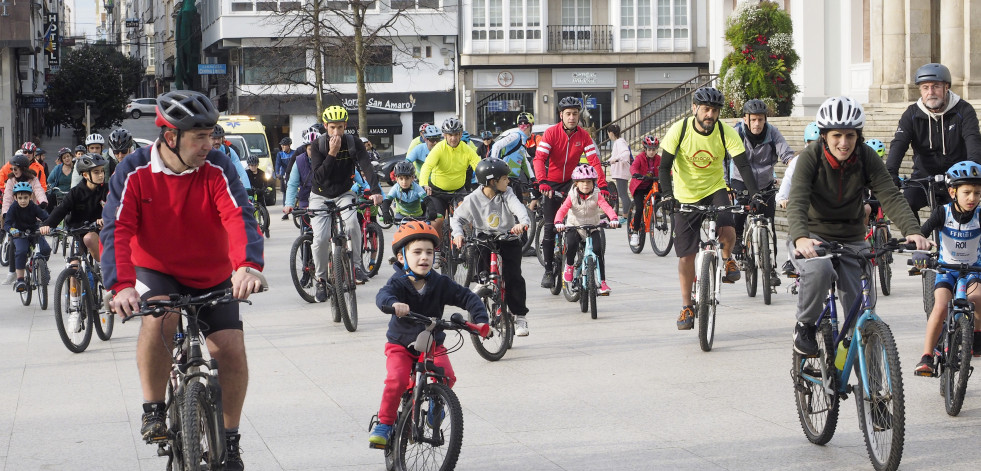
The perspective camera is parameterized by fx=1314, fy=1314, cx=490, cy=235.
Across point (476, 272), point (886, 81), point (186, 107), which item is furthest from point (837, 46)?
point (186, 107)

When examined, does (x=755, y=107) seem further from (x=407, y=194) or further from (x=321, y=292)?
(x=407, y=194)

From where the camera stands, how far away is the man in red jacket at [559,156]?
13.3 metres

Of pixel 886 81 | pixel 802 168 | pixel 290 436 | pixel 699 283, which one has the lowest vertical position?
pixel 290 436

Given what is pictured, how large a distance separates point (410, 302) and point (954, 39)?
1928 centimetres

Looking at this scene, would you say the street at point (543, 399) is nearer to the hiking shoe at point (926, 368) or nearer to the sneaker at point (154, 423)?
the hiking shoe at point (926, 368)

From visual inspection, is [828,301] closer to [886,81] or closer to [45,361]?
[45,361]

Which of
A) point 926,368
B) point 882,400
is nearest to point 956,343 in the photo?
point 926,368

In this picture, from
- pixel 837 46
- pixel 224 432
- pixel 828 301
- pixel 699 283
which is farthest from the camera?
pixel 837 46

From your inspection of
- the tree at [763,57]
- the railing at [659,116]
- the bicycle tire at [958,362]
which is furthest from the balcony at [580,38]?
the bicycle tire at [958,362]

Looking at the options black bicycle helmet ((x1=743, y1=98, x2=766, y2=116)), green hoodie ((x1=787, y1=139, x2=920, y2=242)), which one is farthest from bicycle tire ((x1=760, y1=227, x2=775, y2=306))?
green hoodie ((x1=787, y1=139, x2=920, y2=242))

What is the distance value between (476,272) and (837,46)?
2097 centimetres

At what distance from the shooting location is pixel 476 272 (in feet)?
34.4

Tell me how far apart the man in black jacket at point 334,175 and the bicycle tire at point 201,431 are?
736cm

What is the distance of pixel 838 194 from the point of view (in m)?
6.70
